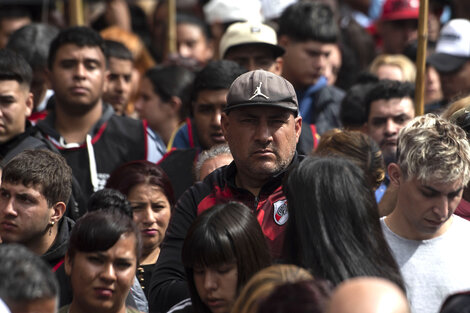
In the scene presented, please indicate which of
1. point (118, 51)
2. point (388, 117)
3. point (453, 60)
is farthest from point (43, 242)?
point (453, 60)

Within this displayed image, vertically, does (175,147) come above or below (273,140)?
below

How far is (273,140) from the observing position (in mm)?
4949

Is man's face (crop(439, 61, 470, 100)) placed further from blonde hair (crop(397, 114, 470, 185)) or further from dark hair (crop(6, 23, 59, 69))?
blonde hair (crop(397, 114, 470, 185))

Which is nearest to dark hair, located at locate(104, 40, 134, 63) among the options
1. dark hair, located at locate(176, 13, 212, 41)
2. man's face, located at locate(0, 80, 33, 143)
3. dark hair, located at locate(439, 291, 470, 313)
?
dark hair, located at locate(176, 13, 212, 41)

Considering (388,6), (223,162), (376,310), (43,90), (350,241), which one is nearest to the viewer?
(376,310)

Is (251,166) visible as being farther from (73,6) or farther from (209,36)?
(209,36)

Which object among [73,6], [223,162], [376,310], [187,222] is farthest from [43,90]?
[376,310]

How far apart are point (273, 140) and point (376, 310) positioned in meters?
2.15

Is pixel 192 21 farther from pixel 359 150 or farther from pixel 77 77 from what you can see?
pixel 359 150

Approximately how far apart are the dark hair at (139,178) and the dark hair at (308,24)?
7.84 feet

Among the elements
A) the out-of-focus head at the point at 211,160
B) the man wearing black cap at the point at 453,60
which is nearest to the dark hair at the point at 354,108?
the man wearing black cap at the point at 453,60

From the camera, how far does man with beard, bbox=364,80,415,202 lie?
23.6 feet

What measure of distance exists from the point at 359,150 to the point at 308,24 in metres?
2.68

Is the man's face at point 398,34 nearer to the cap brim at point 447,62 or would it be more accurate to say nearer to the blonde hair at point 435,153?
the cap brim at point 447,62
